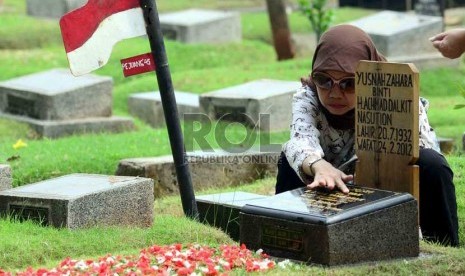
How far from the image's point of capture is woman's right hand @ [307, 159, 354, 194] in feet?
16.8

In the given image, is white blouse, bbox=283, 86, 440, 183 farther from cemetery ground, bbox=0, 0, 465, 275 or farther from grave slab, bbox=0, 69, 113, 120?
grave slab, bbox=0, 69, 113, 120

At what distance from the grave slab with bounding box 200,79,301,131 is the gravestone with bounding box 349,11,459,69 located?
12.6 feet

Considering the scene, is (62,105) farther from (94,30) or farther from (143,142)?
(94,30)

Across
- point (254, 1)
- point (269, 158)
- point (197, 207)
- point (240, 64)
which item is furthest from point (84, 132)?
point (254, 1)

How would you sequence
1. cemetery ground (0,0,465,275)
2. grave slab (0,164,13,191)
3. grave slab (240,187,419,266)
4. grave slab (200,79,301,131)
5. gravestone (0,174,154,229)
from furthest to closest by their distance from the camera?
grave slab (200,79,301,131) < grave slab (0,164,13,191) < gravestone (0,174,154,229) < cemetery ground (0,0,465,275) < grave slab (240,187,419,266)

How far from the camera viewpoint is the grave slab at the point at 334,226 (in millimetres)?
4762

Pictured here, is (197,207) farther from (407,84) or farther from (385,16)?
(385,16)

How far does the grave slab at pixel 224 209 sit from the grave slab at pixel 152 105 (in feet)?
17.7

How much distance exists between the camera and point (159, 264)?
486cm

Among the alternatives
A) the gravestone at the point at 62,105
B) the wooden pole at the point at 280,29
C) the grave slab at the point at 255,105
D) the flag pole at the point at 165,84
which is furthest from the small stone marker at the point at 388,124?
the wooden pole at the point at 280,29

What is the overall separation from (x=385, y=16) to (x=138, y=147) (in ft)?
25.4

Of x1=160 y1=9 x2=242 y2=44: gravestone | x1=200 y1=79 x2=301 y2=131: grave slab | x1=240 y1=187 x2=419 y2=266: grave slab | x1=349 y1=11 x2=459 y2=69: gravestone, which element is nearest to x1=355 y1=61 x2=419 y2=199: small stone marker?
x1=240 y1=187 x2=419 y2=266: grave slab

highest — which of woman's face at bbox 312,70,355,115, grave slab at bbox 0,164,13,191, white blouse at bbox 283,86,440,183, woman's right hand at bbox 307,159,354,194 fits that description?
woman's face at bbox 312,70,355,115

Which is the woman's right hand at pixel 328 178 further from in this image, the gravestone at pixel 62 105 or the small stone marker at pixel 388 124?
the gravestone at pixel 62 105
